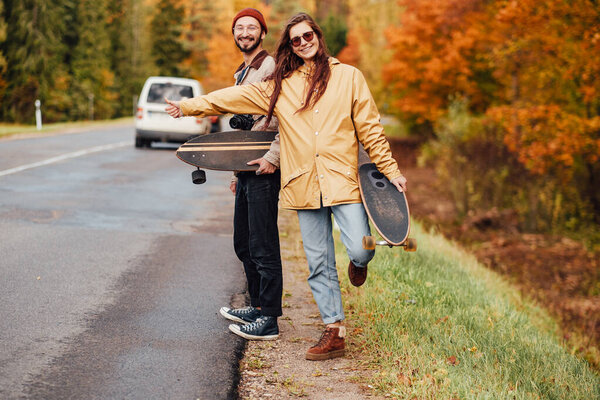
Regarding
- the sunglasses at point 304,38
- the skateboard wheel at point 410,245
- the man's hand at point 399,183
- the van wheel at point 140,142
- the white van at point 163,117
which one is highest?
the sunglasses at point 304,38

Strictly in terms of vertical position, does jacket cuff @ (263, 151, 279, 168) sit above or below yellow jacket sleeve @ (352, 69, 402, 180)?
below

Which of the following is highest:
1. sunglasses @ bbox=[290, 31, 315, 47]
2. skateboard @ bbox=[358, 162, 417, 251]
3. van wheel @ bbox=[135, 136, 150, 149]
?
sunglasses @ bbox=[290, 31, 315, 47]

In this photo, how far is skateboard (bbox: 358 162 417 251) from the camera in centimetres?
398

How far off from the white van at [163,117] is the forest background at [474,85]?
7.52 meters

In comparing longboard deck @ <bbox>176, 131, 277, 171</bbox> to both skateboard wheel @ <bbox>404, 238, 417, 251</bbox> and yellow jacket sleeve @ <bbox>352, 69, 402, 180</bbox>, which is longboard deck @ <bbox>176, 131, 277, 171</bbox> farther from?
skateboard wheel @ <bbox>404, 238, 417, 251</bbox>

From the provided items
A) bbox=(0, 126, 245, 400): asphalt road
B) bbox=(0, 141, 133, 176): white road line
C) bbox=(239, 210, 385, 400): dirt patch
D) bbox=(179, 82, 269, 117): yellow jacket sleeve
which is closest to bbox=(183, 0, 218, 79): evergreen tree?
bbox=(0, 141, 133, 176): white road line

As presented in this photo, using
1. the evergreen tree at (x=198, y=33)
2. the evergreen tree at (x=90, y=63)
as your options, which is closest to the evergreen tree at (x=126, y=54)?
the evergreen tree at (x=90, y=63)

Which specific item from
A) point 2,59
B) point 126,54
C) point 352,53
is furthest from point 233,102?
point 126,54

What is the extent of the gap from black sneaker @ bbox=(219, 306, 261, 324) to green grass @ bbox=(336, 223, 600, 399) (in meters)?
0.69

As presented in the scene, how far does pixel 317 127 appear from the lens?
4.07 m

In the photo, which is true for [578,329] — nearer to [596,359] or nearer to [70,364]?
[596,359]

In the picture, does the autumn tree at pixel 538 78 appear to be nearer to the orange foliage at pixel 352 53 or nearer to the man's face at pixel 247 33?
the man's face at pixel 247 33

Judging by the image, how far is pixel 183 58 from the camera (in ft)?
228

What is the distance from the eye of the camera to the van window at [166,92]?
19.4m
